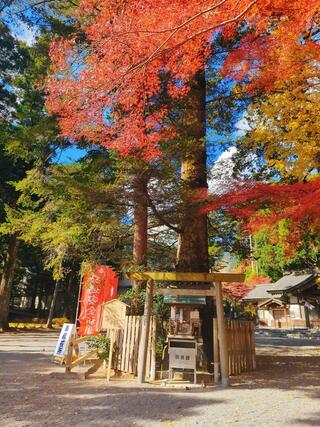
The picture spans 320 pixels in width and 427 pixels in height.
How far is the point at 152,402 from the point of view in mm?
5418

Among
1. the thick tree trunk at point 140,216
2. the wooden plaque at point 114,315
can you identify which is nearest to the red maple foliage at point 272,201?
the thick tree trunk at point 140,216

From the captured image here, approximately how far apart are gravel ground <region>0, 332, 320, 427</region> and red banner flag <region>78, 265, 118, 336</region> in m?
3.24

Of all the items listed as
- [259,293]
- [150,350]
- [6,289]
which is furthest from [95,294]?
[259,293]

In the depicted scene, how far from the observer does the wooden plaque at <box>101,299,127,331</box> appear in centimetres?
773

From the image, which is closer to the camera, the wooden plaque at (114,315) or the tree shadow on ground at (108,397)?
the tree shadow on ground at (108,397)

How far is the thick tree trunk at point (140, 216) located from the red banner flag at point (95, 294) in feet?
3.10

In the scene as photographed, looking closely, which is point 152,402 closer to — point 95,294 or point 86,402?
point 86,402

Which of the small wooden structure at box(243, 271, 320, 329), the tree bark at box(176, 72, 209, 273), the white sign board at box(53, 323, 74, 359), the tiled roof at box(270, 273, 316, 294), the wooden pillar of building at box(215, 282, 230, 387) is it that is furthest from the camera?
the small wooden structure at box(243, 271, 320, 329)

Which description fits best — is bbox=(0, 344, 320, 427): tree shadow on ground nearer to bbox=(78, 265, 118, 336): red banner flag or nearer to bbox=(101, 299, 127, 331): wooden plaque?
bbox=(101, 299, 127, 331): wooden plaque

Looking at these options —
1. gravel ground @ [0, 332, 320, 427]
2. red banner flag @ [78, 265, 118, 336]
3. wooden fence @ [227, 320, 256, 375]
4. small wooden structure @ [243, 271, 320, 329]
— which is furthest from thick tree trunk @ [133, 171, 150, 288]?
small wooden structure @ [243, 271, 320, 329]

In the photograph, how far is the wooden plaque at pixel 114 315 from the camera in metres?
7.73

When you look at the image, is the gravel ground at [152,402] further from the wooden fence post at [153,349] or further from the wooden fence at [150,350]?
the wooden fence post at [153,349]

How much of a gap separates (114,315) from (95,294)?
3.96 meters

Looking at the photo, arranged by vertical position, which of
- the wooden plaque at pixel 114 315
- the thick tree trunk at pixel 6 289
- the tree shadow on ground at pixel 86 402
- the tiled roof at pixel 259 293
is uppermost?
the tiled roof at pixel 259 293
